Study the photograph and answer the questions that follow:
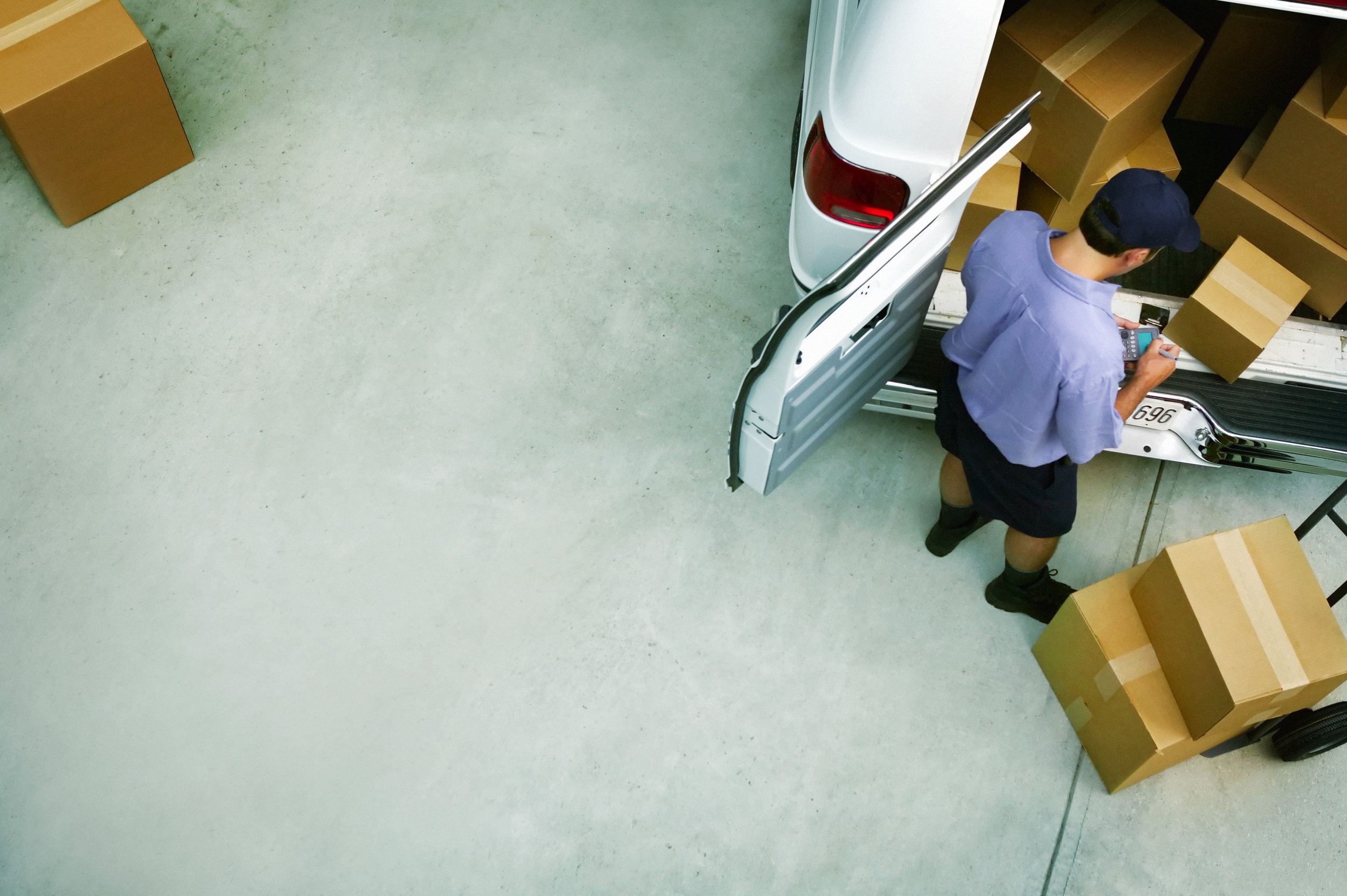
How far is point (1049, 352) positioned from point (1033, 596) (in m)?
1.08

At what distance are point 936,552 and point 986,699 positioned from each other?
1.57 ft

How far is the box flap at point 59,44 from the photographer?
10.9ft

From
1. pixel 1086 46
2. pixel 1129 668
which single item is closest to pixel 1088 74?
pixel 1086 46

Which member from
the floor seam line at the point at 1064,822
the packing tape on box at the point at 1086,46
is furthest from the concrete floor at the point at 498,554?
the packing tape on box at the point at 1086,46

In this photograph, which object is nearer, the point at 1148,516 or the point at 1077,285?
the point at 1077,285

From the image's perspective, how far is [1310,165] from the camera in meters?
2.79

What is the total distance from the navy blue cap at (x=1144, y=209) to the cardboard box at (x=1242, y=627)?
86 cm

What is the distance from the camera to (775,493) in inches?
127

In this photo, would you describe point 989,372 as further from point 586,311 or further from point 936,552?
point 586,311

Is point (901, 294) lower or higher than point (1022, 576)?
higher

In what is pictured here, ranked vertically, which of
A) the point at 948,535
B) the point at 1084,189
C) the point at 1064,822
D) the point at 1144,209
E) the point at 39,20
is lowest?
the point at 1064,822

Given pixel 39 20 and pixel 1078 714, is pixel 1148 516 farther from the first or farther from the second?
pixel 39 20

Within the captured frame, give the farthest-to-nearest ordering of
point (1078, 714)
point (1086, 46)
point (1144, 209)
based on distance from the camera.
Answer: point (1086, 46)
point (1078, 714)
point (1144, 209)

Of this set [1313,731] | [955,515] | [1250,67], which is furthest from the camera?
[1250,67]
